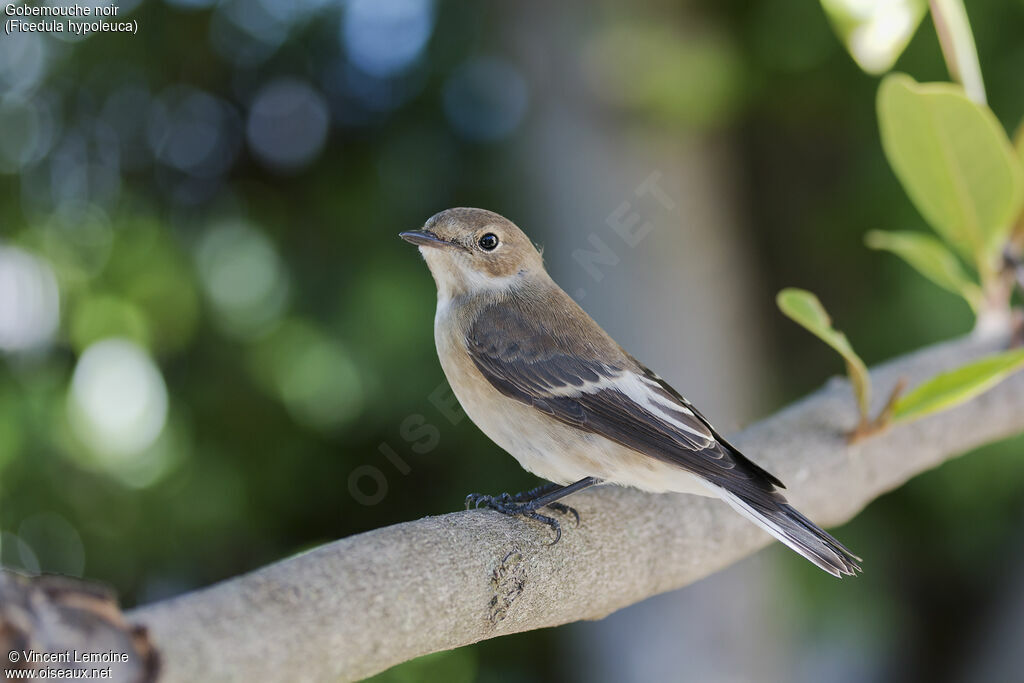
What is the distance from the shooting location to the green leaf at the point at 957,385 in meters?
1.65

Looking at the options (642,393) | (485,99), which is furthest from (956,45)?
(485,99)

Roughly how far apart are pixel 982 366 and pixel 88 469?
2.84 m

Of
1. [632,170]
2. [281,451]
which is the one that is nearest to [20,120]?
[281,451]

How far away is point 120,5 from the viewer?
3.11 meters

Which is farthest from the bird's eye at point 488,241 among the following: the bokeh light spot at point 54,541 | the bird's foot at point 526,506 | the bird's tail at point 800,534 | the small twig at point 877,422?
the bokeh light spot at point 54,541

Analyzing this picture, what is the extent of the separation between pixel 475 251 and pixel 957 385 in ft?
3.38

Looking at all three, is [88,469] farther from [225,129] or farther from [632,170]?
[632,170]

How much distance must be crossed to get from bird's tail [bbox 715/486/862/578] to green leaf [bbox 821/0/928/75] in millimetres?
951

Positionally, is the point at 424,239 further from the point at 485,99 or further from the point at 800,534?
the point at 485,99

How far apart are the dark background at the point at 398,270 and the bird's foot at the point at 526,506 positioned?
139 cm

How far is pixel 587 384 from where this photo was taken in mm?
1866

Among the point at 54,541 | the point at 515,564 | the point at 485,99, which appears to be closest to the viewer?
the point at 515,564

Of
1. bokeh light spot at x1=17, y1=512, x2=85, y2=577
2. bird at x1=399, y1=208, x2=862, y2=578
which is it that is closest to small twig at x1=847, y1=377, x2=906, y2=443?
bird at x1=399, y1=208, x2=862, y2=578

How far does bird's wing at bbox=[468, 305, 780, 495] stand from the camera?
1.77 metres
